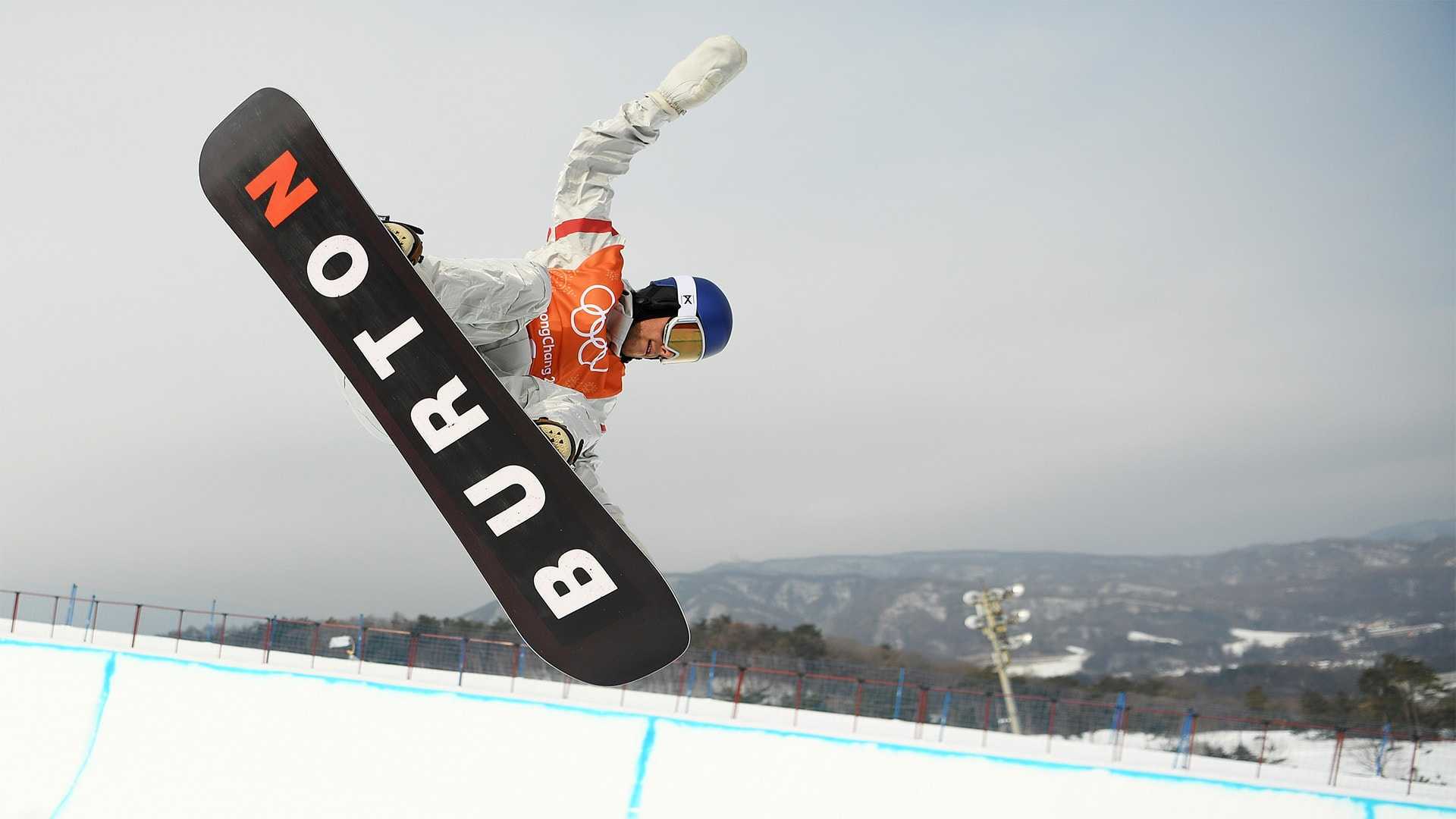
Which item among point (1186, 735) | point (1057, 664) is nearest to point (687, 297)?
point (1186, 735)

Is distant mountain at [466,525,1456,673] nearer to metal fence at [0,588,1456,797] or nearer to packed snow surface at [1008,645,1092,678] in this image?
packed snow surface at [1008,645,1092,678]

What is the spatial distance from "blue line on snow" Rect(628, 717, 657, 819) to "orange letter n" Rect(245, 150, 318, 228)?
3567 mm

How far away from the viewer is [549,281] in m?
2.66

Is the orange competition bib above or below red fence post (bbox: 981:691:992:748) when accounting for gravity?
above

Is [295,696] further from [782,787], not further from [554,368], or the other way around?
[554,368]

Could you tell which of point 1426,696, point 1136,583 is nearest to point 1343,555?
point 1136,583

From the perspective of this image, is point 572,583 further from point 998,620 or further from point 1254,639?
point 1254,639

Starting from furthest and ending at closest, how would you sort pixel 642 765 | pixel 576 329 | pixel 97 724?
1. pixel 97 724
2. pixel 642 765
3. pixel 576 329

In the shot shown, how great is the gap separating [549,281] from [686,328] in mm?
430

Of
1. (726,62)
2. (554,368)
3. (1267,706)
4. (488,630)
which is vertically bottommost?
(1267,706)

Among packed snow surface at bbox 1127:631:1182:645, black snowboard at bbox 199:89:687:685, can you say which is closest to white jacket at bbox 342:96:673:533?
black snowboard at bbox 199:89:687:685

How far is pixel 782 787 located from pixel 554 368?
303 cm

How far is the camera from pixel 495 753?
5059mm

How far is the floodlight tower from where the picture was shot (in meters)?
20.3
